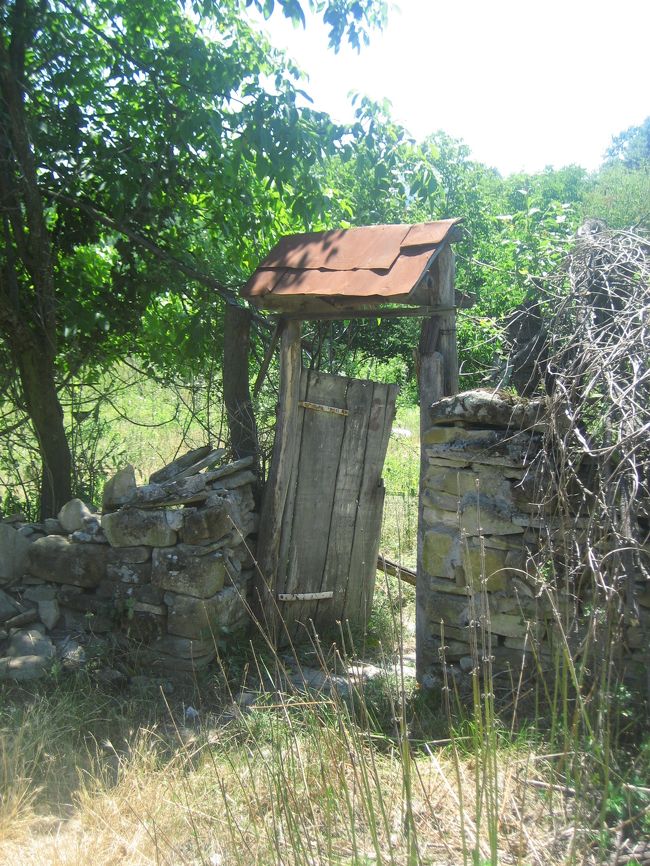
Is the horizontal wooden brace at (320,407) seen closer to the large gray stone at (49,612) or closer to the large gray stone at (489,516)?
the large gray stone at (489,516)

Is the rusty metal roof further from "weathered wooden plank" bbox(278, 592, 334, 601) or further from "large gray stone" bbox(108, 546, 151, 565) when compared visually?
"weathered wooden plank" bbox(278, 592, 334, 601)

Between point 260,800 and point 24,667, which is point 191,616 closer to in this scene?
point 24,667

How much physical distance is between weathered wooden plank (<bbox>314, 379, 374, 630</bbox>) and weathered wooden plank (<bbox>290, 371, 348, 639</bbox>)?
5cm

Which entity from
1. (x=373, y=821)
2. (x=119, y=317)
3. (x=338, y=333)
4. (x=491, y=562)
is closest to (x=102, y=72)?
A: (x=119, y=317)

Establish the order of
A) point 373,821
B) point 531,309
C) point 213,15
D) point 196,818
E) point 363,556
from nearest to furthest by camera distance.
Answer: point 373,821
point 196,818
point 531,309
point 363,556
point 213,15

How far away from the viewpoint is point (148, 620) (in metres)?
5.15

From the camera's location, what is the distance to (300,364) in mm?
5520

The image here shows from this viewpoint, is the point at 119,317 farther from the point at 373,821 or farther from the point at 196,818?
the point at 373,821

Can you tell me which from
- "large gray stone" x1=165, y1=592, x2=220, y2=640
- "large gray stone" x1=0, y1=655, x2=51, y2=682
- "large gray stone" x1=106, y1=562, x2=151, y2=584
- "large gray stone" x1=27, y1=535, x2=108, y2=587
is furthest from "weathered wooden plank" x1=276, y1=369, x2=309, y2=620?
"large gray stone" x1=0, y1=655, x2=51, y2=682

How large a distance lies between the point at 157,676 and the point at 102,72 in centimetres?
515

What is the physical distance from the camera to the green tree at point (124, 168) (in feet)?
19.8

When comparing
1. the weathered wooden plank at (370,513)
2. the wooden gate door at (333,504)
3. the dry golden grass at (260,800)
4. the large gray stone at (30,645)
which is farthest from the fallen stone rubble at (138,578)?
the weathered wooden plank at (370,513)

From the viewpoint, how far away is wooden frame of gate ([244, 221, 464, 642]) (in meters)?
5.16

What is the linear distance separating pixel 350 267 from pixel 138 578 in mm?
2585
